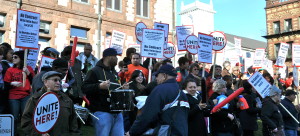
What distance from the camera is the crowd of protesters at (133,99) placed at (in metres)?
4.63

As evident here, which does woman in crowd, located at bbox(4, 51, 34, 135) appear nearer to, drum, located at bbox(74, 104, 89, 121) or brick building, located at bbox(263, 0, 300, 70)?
drum, located at bbox(74, 104, 89, 121)

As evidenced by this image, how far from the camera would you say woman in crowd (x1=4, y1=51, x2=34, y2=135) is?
7.13m

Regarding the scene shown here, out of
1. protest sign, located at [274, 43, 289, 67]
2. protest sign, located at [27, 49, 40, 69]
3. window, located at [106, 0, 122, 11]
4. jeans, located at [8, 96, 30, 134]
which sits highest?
window, located at [106, 0, 122, 11]

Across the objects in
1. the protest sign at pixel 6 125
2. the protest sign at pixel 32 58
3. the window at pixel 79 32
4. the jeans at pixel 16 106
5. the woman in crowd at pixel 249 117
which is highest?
the window at pixel 79 32

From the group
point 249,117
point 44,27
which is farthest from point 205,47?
point 44,27

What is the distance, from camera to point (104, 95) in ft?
19.6

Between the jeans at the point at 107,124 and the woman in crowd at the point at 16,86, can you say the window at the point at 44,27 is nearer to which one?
the woman in crowd at the point at 16,86

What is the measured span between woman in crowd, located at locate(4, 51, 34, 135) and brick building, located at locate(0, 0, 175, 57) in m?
10.9

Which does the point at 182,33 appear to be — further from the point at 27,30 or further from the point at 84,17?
the point at 84,17

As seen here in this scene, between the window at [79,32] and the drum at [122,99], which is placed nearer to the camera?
the drum at [122,99]

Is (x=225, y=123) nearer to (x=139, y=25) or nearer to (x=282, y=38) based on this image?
(x=139, y=25)

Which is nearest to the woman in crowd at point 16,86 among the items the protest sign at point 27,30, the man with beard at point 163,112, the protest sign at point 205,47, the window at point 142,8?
the protest sign at point 27,30

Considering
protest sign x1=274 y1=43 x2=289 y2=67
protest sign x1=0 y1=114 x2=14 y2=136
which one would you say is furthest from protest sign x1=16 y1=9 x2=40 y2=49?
protest sign x1=274 y1=43 x2=289 y2=67

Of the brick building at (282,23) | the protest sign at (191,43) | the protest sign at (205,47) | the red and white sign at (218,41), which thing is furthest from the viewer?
the brick building at (282,23)
